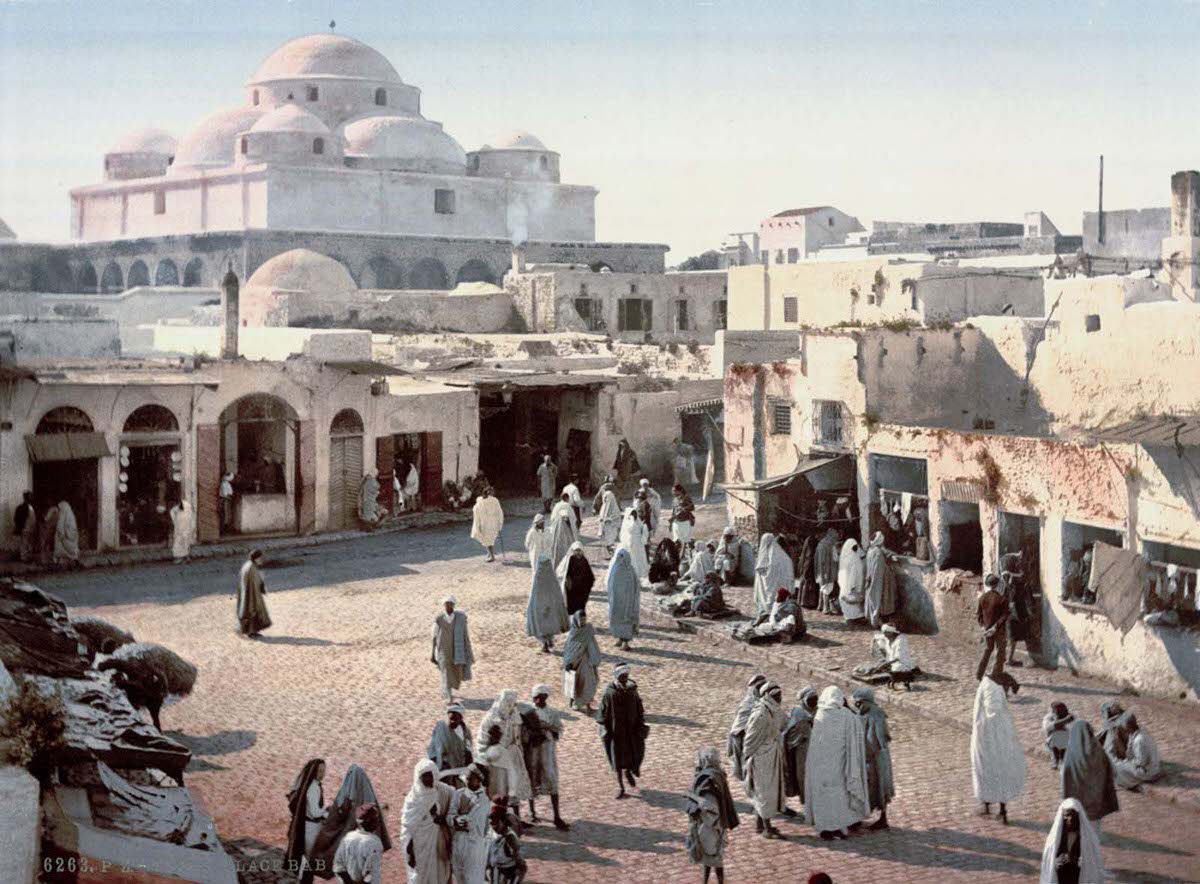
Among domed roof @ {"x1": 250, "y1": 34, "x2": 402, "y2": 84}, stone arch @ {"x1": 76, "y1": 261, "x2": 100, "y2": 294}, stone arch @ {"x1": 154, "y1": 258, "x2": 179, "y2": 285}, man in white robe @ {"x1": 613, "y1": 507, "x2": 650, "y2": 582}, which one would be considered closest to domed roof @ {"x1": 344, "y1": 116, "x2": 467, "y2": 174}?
domed roof @ {"x1": 250, "y1": 34, "x2": 402, "y2": 84}

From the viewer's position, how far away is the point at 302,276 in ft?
134

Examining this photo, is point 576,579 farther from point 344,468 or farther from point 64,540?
point 344,468

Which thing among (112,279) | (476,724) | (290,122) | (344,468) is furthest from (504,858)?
(112,279)

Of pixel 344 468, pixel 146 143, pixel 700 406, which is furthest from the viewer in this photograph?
pixel 146 143

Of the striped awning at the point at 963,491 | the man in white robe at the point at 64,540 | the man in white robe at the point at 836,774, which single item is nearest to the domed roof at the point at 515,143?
the man in white robe at the point at 64,540

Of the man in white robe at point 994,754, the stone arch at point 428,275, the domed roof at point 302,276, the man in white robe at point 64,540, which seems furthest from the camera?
the stone arch at point 428,275

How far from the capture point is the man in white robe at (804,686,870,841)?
10391 millimetres

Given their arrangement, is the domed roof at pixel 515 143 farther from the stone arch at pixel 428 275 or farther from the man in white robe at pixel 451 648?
the man in white robe at pixel 451 648

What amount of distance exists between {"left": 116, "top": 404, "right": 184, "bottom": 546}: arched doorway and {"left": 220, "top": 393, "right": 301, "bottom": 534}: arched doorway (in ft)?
1.66

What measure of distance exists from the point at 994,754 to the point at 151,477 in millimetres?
15744

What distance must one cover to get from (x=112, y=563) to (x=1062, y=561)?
13587 mm

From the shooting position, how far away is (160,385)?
22266 mm

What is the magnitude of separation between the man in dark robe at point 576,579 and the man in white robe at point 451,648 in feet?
8.96

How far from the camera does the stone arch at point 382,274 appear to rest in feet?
174
